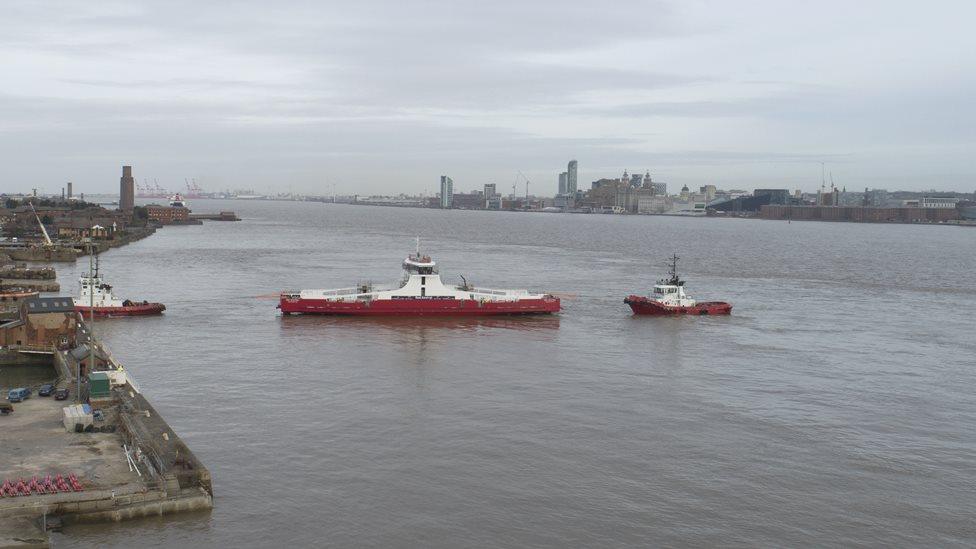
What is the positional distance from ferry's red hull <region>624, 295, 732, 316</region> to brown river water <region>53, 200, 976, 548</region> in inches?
63.0

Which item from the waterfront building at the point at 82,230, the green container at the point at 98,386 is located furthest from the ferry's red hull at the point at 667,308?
the waterfront building at the point at 82,230

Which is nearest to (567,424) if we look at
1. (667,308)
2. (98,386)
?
(98,386)

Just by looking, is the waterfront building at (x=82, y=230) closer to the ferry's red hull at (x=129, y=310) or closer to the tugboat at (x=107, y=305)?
the tugboat at (x=107, y=305)

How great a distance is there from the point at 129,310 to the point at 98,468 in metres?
32.4

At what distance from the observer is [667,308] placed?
189ft

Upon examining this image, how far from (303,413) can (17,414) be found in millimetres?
8998

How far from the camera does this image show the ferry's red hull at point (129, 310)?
5166cm

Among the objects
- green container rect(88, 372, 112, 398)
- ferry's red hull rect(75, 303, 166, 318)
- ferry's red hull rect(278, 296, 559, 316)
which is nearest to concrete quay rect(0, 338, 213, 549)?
green container rect(88, 372, 112, 398)

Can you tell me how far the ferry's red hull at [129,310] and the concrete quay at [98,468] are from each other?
25.1 metres

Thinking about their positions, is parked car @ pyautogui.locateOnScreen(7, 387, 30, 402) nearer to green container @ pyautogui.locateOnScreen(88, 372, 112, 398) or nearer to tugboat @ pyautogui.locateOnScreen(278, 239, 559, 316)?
green container @ pyautogui.locateOnScreen(88, 372, 112, 398)

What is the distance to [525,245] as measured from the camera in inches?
5354

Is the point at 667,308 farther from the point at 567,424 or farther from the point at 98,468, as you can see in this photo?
the point at 98,468

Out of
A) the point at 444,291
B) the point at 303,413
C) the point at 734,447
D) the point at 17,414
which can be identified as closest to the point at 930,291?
the point at 444,291

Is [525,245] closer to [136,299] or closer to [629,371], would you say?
[136,299]
